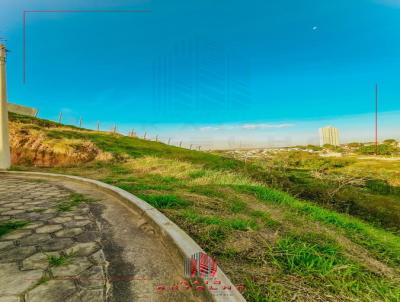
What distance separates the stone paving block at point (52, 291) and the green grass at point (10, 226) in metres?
1.80

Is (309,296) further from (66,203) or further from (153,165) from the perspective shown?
(153,165)

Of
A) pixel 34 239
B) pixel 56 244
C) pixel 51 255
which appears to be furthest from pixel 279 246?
pixel 34 239

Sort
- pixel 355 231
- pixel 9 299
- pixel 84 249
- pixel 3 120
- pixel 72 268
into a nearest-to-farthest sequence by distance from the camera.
→ 1. pixel 9 299
2. pixel 72 268
3. pixel 84 249
4. pixel 355 231
5. pixel 3 120

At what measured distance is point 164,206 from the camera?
4.72 m

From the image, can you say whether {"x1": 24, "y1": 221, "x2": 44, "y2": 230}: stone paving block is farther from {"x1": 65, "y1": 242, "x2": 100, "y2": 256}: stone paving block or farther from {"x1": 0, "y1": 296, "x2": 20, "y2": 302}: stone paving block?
{"x1": 0, "y1": 296, "x2": 20, "y2": 302}: stone paving block

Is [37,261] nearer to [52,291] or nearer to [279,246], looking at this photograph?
[52,291]

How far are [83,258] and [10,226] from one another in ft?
6.21

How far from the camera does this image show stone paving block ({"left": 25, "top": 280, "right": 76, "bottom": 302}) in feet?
6.48

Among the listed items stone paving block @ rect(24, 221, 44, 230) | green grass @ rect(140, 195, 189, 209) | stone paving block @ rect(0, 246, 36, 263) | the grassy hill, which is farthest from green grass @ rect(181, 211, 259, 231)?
stone paving block @ rect(24, 221, 44, 230)

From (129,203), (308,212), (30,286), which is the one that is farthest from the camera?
(308,212)

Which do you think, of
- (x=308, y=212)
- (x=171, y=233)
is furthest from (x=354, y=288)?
(x=308, y=212)

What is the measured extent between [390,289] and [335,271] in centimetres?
52

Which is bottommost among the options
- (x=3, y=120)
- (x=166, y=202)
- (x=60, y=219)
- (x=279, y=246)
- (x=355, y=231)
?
(x=355, y=231)

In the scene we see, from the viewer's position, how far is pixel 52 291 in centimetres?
208
